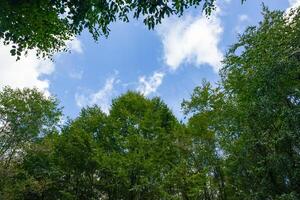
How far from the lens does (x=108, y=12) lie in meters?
7.24

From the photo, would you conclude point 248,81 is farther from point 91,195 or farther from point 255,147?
point 91,195

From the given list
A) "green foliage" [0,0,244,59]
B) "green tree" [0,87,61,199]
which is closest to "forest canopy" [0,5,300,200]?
"green tree" [0,87,61,199]

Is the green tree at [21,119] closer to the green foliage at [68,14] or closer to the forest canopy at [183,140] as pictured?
the forest canopy at [183,140]

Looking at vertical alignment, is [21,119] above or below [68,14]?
above

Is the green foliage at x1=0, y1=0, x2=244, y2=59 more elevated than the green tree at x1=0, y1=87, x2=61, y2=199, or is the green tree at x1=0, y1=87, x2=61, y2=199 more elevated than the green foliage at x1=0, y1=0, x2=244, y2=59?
the green tree at x1=0, y1=87, x2=61, y2=199

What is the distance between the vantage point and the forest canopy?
2216 centimetres

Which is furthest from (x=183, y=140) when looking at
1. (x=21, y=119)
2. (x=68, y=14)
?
(x=68, y=14)

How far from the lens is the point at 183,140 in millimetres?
32625

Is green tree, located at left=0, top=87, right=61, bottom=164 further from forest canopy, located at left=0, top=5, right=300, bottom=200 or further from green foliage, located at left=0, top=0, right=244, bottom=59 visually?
green foliage, located at left=0, top=0, right=244, bottom=59

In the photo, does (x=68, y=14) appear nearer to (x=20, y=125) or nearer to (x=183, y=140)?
(x=183, y=140)

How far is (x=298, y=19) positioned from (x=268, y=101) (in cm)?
663

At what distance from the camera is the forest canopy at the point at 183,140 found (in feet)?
72.7

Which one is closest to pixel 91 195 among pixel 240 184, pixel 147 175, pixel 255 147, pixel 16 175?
pixel 16 175

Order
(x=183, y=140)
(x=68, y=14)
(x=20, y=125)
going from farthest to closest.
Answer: (x=20, y=125), (x=183, y=140), (x=68, y=14)
